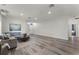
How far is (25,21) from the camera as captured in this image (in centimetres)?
303

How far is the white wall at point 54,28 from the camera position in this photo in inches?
123

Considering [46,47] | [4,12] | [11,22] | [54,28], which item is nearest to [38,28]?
[54,28]

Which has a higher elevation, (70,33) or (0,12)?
(0,12)

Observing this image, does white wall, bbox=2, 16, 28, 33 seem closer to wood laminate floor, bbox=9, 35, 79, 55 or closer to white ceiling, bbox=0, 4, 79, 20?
white ceiling, bbox=0, 4, 79, 20

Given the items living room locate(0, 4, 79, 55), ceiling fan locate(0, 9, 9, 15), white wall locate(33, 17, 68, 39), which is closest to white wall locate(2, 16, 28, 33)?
living room locate(0, 4, 79, 55)

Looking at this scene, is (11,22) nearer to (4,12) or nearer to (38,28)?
(4,12)

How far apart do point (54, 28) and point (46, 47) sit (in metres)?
0.60

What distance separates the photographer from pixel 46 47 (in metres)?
3.08

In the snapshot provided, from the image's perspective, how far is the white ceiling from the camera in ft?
9.15
